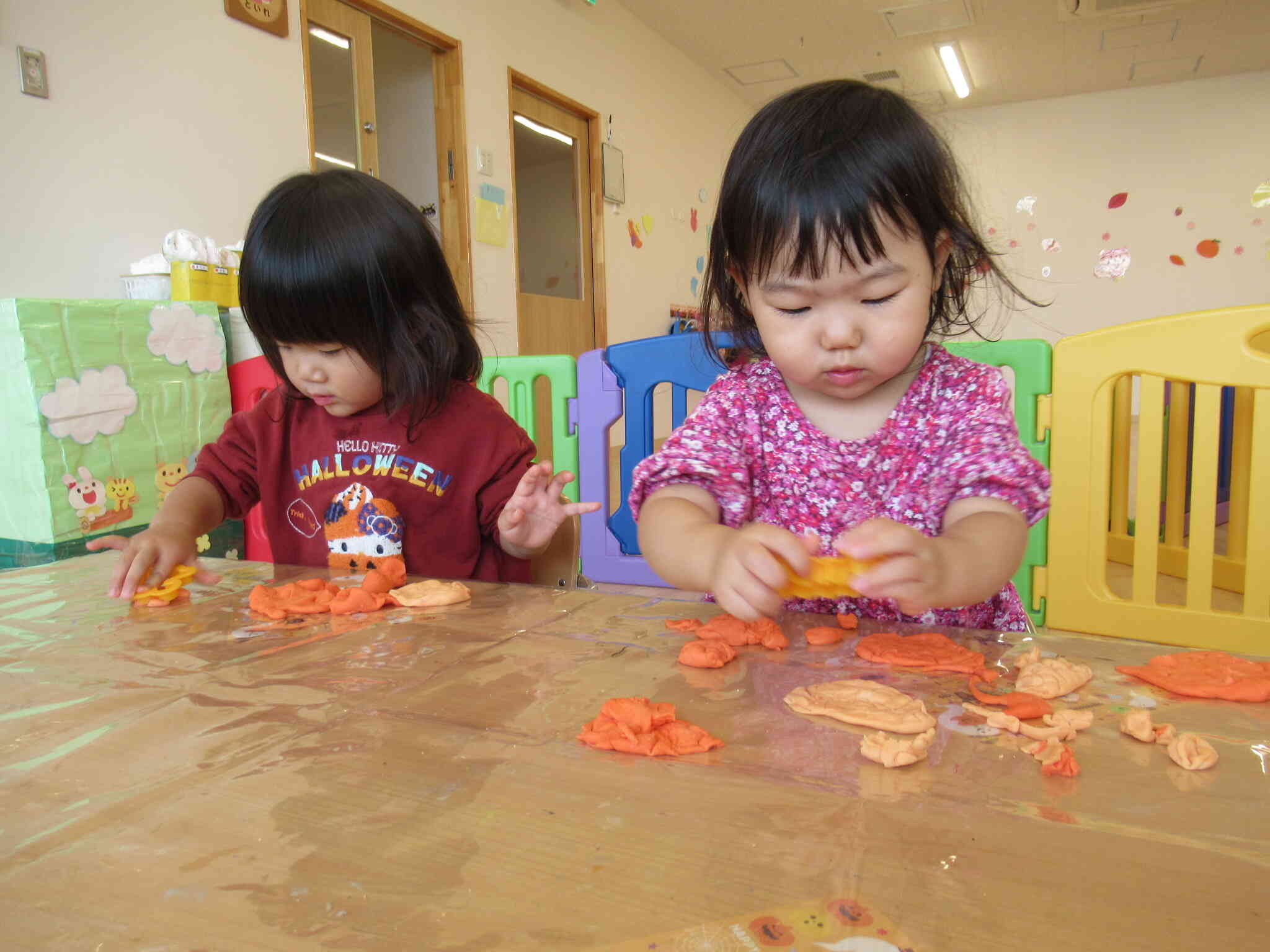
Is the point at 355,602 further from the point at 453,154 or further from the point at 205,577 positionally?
the point at 453,154

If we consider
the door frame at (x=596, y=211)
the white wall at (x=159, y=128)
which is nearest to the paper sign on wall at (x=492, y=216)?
the white wall at (x=159, y=128)

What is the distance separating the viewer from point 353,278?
994 millimetres

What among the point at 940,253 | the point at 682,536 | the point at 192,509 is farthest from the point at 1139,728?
the point at 192,509

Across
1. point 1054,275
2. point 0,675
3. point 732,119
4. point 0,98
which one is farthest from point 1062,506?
point 1054,275

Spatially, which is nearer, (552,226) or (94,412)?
(94,412)

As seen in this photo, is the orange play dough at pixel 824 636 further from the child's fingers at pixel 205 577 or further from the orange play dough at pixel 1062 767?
the child's fingers at pixel 205 577

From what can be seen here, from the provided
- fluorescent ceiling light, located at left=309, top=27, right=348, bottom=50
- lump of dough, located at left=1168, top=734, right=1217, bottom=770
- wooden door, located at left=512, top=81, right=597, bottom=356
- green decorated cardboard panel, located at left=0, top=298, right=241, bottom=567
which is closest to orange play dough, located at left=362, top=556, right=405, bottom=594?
lump of dough, located at left=1168, top=734, right=1217, bottom=770

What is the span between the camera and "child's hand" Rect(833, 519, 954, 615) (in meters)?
0.52

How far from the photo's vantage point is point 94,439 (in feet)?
5.98

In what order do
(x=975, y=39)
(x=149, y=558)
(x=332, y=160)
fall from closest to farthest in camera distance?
(x=149, y=558)
(x=332, y=160)
(x=975, y=39)

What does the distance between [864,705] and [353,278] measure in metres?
0.77

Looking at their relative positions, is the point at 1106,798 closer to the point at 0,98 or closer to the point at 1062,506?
the point at 1062,506

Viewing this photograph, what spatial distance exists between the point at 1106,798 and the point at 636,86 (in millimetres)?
5224

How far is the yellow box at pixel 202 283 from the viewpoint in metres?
2.10
